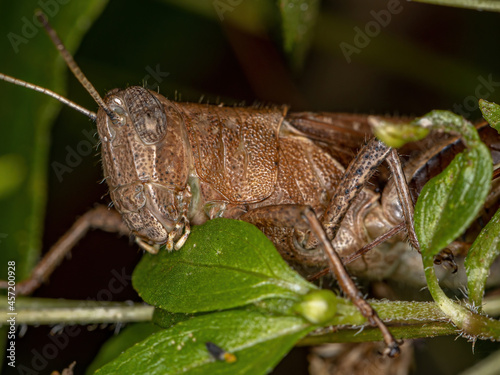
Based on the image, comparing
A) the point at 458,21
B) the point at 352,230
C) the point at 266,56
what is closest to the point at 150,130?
the point at 352,230

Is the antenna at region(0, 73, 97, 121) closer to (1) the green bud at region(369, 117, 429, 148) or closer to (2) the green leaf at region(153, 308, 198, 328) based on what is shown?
(2) the green leaf at region(153, 308, 198, 328)

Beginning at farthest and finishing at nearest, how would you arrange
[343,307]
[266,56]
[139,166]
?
[266,56] < [139,166] < [343,307]

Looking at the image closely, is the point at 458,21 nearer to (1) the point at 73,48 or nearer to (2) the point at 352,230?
(2) the point at 352,230

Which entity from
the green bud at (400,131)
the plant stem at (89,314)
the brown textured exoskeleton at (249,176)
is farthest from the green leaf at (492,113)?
the plant stem at (89,314)

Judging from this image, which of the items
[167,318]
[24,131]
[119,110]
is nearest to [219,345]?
[167,318]

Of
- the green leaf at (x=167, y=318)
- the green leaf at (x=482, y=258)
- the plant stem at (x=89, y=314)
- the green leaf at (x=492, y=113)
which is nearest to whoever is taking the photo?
the green leaf at (x=482, y=258)

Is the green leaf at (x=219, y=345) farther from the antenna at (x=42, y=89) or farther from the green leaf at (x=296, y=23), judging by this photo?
the green leaf at (x=296, y=23)
